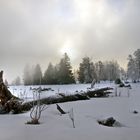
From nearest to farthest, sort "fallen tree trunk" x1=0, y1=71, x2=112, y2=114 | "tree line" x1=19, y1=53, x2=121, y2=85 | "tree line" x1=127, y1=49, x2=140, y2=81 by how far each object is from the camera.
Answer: "fallen tree trunk" x1=0, y1=71, x2=112, y2=114, "tree line" x1=19, y1=53, x2=121, y2=85, "tree line" x1=127, y1=49, x2=140, y2=81

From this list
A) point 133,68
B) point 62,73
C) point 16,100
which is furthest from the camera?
point 133,68

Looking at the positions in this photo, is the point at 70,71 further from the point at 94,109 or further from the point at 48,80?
the point at 94,109

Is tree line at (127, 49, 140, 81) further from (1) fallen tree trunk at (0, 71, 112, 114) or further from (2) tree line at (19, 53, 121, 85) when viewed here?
(1) fallen tree trunk at (0, 71, 112, 114)

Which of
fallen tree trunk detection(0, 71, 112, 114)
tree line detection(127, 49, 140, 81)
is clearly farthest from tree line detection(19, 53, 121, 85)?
fallen tree trunk detection(0, 71, 112, 114)

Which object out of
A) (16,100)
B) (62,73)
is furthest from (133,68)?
(16,100)

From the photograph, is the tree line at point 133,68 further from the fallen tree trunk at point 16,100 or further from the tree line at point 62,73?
the fallen tree trunk at point 16,100

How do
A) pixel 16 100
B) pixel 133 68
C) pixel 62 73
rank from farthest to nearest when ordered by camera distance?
pixel 133 68 < pixel 62 73 < pixel 16 100

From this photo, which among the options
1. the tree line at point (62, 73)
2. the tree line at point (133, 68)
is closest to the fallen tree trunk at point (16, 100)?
the tree line at point (62, 73)

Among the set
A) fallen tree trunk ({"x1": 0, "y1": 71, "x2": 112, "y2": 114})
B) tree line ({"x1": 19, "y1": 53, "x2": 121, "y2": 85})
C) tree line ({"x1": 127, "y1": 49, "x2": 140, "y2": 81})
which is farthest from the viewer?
tree line ({"x1": 127, "y1": 49, "x2": 140, "y2": 81})

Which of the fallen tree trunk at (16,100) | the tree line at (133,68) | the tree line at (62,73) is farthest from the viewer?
the tree line at (133,68)

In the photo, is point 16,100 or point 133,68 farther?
point 133,68

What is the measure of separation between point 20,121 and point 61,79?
53.9 metres

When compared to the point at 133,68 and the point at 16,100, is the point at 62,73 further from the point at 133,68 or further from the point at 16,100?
the point at 16,100

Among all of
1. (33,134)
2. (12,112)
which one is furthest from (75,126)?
(12,112)
